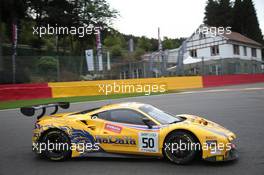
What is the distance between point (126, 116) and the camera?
6723 mm

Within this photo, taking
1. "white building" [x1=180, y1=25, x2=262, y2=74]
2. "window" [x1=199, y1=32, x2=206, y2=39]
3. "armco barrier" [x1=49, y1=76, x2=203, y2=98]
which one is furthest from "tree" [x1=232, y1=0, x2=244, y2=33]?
"armco barrier" [x1=49, y1=76, x2=203, y2=98]

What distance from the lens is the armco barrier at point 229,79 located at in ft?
98.9

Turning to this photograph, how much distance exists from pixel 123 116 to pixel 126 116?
0.20 feet

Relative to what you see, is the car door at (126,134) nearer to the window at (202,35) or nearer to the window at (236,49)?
the window at (236,49)

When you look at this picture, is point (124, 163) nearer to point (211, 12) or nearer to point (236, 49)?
point (236, 49)

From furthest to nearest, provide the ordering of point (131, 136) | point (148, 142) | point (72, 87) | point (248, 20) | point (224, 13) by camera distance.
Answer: point (224, 13)
point (248, 20)
point (72, 87)
point (131, 136)
point (148, 142)

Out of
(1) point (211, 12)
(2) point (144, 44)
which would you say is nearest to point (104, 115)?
(1) point (211, 12)

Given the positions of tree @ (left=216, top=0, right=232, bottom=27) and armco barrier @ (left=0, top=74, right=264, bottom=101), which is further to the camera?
tree @ (left=216, top=0, right=232, bottom=27)

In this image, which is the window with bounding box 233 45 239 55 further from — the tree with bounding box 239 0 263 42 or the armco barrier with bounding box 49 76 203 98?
the tree with bounding box 239 0 263 42

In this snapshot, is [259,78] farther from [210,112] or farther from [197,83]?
[210,112]

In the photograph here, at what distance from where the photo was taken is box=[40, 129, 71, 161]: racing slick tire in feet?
22.8

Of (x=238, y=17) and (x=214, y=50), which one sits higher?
(x=238, y=17)

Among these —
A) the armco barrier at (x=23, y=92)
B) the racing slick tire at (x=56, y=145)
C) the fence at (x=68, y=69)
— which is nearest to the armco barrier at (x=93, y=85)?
the armco barrier at (x=23, y=92)

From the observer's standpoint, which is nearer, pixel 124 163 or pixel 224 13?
pixel 124 163
